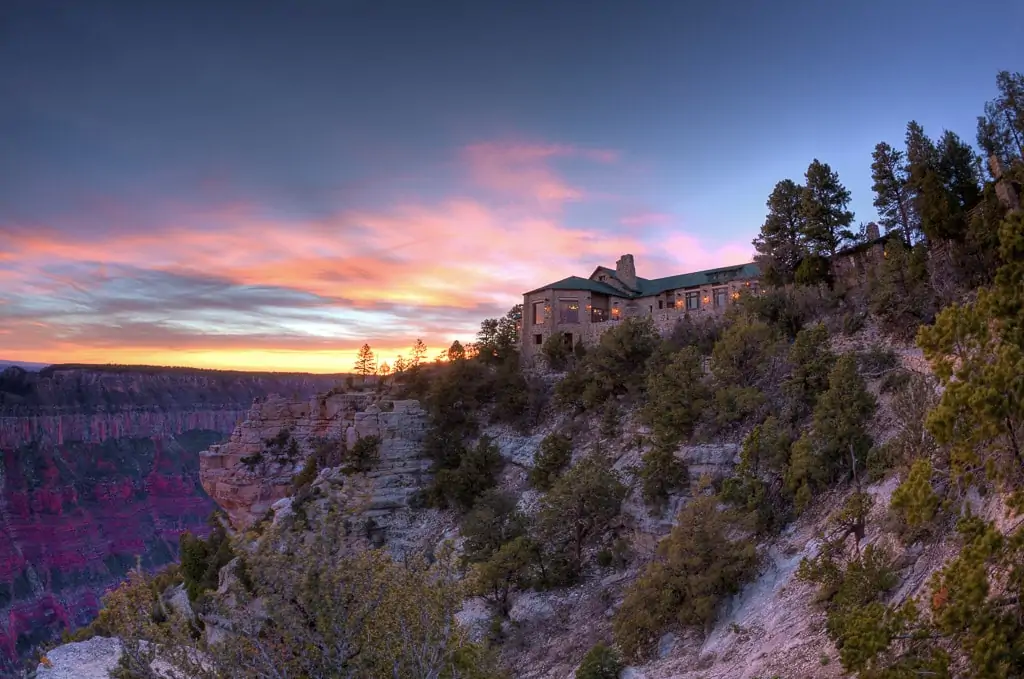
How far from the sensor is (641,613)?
16.8m

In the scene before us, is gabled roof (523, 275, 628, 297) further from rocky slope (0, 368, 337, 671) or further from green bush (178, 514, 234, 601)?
rocky slope (0, 368, 337, 671)

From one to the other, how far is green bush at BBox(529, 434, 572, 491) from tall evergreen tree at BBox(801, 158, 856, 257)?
20.6 m

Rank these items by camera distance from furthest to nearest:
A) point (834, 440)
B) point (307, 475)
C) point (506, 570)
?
point (307, 475), point (506, 570), point (834, 440)

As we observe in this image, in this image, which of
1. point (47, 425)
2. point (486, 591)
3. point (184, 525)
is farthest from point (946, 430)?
point (47, 425)

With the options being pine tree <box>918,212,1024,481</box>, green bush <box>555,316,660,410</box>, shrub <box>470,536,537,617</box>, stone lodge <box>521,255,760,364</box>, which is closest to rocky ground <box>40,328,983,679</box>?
shrub <box>470,536,537,617</box>

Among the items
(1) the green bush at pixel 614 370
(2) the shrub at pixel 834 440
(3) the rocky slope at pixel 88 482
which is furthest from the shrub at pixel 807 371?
(3) the rocky slope at pixel 88 482

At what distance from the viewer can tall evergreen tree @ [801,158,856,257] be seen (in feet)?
115

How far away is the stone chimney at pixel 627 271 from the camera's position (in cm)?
5612

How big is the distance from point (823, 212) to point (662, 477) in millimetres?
22753

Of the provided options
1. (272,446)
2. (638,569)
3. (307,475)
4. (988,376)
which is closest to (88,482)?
(272,446)

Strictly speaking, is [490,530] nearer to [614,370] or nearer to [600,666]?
[600,666]

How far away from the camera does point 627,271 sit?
56.7 metres

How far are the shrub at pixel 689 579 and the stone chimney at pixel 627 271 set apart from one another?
40638mm

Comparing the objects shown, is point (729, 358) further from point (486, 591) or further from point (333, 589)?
point (333, 589)
